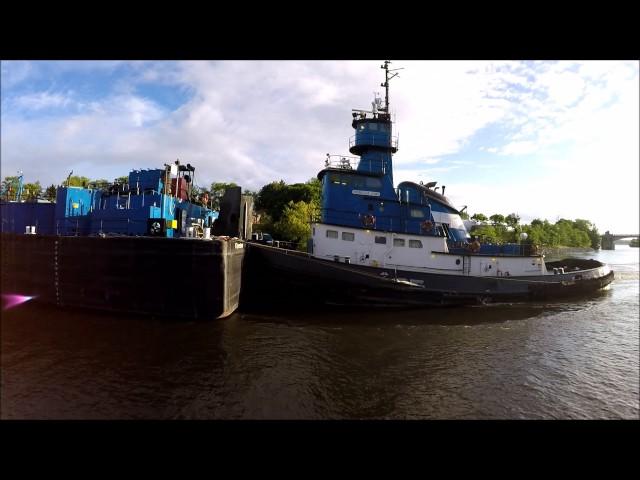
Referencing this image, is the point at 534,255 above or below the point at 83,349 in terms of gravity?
above

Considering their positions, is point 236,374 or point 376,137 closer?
point 236,374

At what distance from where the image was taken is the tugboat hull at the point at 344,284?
17.5m

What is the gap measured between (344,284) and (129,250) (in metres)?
10.2

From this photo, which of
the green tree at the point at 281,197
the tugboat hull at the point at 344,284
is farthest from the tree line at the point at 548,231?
the tugboat hull at the point at 344,284

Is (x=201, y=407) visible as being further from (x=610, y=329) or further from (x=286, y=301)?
(x=610, y=329)

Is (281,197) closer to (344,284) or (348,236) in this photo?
(348,236)

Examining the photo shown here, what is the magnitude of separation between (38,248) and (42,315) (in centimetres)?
368

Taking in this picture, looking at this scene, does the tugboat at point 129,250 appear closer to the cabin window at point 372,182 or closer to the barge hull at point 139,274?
the barge hull at point 139,274

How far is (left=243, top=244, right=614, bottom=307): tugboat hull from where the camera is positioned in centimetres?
1745

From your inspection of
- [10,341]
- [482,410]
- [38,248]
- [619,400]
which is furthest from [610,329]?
[38,248]

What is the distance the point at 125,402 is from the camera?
7668mm

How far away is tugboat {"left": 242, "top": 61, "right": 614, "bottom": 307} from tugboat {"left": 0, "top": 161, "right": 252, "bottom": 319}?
12.7ft
